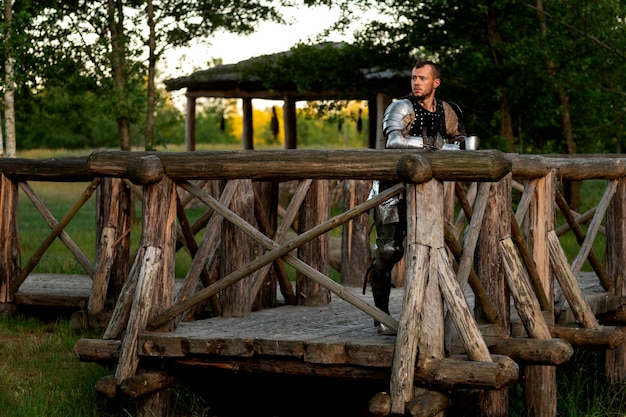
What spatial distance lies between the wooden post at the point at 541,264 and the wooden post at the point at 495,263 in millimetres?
504

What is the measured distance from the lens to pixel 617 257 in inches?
397

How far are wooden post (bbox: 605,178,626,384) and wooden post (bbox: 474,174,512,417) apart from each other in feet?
8.19

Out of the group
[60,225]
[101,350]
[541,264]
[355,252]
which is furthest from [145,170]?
[355,252]

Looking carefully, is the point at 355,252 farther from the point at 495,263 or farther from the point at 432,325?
the point at 432,325

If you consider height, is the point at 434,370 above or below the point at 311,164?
below

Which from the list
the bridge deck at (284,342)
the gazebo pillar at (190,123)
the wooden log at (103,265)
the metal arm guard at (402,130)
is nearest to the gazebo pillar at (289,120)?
the gazebo pillar at (190,123)

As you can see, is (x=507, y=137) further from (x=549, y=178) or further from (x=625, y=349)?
(x=549, y=178)

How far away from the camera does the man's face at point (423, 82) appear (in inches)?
301

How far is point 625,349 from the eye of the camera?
997cm

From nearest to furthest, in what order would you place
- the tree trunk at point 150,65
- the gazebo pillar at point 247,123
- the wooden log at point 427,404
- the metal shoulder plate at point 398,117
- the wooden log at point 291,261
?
the wooden log at point 427,404 → the wooden log at point 291,261 → the metal shoulder plate at point 398,117 → the tree trunk at point 150,65 → the gazebo pillar at point 247,123

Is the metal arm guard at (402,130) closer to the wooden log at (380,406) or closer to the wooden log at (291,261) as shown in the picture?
the wooden log at (291,261)

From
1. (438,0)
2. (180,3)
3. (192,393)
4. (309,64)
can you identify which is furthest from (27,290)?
(180,3)

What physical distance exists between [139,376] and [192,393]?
1000mm

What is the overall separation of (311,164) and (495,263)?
52.6 inches
